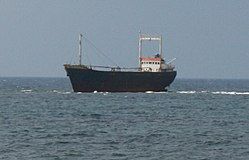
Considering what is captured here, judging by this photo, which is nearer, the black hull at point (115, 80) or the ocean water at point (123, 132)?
the ocean water at point (123, 132)

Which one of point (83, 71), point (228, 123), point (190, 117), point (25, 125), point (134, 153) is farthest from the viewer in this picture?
point (83, 71)

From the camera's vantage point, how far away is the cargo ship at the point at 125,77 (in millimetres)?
101250

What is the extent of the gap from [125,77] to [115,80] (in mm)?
1559

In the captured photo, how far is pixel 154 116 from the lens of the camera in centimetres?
6606

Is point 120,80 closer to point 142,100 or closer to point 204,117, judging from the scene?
point 142,100

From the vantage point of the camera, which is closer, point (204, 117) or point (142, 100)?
point (204, 117)

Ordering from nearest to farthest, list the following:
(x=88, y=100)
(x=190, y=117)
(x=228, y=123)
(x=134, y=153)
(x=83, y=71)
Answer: (x=134, y=153) < (x=228, y=123) < (x=190, y=117) < (x=88, y=100) < (x=83, y=71)

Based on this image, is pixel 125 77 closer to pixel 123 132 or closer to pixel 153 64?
pixel 153 64

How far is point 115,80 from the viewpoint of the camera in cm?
10375

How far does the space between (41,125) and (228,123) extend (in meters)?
15.7

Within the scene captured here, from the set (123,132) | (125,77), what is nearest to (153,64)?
(125,77)

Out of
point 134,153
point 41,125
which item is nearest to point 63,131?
point 41,125

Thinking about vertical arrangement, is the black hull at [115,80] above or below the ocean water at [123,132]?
above

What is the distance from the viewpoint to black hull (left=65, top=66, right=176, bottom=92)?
101125 mm
